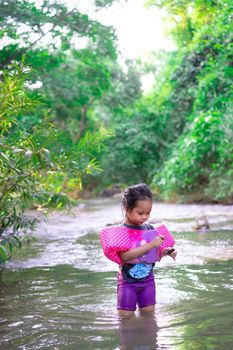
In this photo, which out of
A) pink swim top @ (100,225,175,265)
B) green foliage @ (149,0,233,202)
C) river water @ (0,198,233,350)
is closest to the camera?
river water @ (0,198,233,350)

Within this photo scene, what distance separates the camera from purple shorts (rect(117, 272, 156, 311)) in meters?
3.86

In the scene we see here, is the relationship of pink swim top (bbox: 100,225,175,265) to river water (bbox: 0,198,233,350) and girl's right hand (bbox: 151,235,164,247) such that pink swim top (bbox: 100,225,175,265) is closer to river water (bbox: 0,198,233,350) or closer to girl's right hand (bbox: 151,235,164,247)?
girl's right hand (bbox: 151,235,164,247)

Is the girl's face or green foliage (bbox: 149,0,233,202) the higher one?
green foliage (bbox: 149,0,233,202)

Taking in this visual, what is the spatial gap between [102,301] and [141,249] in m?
0.97

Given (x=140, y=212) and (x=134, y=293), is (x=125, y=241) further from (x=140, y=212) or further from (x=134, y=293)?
(x=134, y=293)

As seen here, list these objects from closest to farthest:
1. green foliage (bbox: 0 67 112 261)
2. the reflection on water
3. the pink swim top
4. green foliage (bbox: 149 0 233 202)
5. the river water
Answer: the reflection on water < the river water < the pink swim top < green foliage (bbox: 0 67 112 261) < green foliage (bbox: 149 0 233 202)

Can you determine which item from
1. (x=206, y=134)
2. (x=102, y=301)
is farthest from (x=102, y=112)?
(x=102, y=301)

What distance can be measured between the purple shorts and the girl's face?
465mm

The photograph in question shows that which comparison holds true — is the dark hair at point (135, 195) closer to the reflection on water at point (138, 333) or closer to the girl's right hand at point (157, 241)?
the girl's right hand at point (157, 241)

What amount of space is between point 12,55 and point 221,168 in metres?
7.14

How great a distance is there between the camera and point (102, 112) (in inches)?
1155

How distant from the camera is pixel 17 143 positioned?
4629 millimetres

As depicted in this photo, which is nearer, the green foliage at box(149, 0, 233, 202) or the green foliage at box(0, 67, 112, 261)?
the green foliage at box(0, 67, 112, 261)

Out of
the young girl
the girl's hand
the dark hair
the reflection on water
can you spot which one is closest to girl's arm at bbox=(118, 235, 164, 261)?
the young girl
